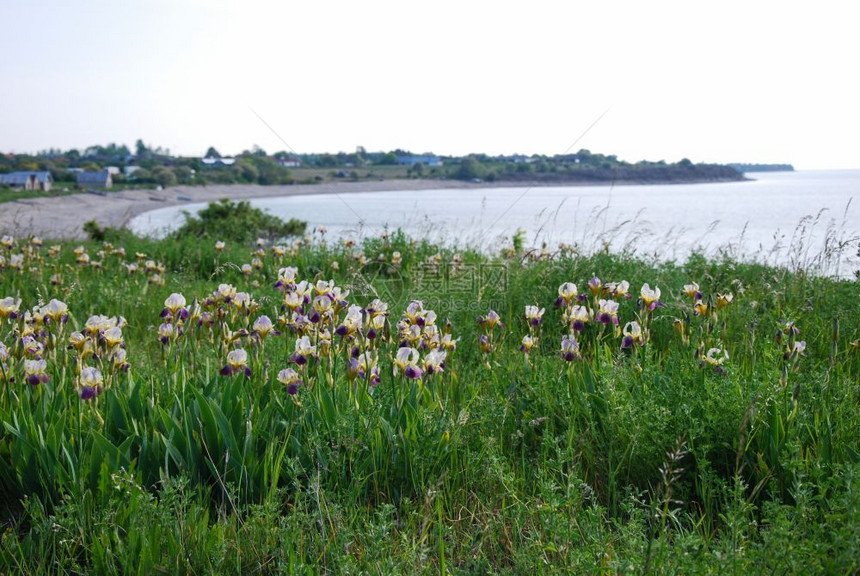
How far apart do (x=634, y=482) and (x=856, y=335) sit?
2213 mm

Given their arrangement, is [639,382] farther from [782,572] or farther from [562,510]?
[782,572]

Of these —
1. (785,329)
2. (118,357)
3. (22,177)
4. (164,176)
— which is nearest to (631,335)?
(785,329)

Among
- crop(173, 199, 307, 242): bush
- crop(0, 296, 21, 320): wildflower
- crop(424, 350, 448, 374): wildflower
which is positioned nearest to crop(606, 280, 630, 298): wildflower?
crop(424, 350, 448, 374): wildflower

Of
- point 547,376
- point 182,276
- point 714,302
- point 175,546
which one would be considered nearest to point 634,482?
point 547,376

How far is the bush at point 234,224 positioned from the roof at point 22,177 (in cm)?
4234

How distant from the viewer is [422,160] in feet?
192

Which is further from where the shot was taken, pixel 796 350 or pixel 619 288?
pixel 619 288

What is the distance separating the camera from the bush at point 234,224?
1171 cm

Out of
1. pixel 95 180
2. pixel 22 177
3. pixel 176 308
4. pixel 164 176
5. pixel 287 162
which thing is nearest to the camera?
pixel 176 308

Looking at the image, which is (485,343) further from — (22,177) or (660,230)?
(22,177)

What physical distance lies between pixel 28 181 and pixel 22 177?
5.76 metres

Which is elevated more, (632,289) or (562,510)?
(632,289)

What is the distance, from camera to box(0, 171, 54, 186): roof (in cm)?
4806

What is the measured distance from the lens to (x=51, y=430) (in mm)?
2402
